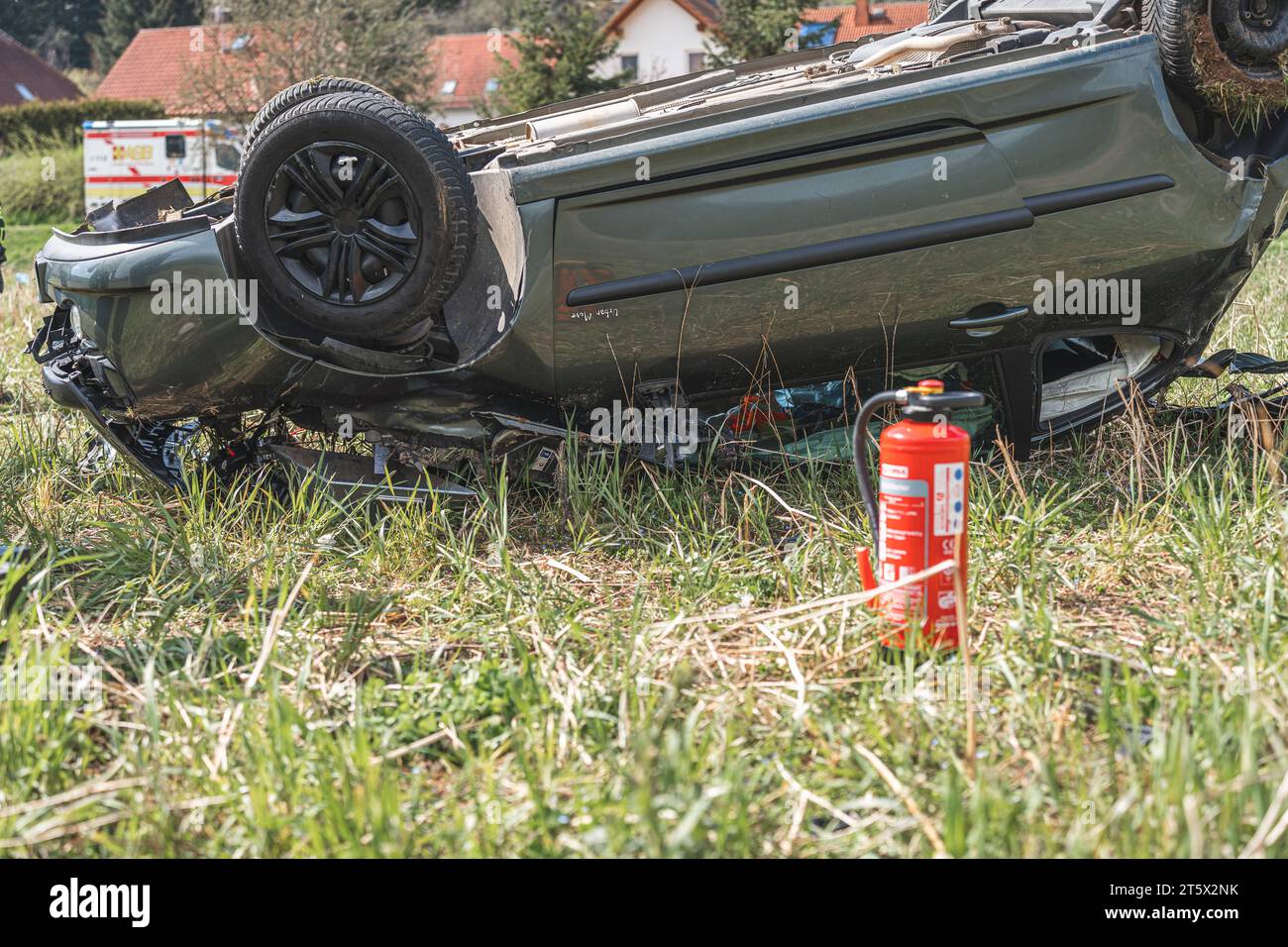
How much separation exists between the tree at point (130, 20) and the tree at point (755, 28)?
118ft

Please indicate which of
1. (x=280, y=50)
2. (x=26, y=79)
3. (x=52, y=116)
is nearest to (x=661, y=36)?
(x=52, y=116)

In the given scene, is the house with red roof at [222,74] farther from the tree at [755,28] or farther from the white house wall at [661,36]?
the white house wall at [661,36]

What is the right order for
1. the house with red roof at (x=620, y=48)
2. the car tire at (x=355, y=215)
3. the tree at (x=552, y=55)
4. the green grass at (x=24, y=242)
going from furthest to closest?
the house with red roof at (x=620, y=48)
the tree at (x=552, y=55)
the green grass at (x=24, y=242)
the car tire at (x=355, y=215)

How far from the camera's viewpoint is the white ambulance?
19703 millimetres

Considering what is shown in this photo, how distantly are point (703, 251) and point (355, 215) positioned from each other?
1072 mm

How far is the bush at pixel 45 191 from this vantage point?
22047mm

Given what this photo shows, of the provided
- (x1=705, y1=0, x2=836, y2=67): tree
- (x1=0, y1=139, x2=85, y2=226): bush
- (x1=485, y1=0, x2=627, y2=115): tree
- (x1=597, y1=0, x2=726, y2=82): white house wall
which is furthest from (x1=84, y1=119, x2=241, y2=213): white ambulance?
(x1=597, y1=0, x2=726, y2=82): white house wall

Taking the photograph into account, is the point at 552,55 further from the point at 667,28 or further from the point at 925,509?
the point at 667,28

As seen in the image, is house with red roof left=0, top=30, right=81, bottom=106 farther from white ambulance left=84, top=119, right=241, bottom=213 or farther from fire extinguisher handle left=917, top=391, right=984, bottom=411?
fire extinguisher handle left=917, top=391, right=984, bottom=411

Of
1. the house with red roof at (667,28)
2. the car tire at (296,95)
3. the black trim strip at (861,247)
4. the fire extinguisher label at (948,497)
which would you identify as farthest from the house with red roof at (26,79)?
the fire extinguisher label at (948,497)

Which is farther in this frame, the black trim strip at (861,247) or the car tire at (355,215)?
the black trim strip at (861,247)

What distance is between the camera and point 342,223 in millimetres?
3496
